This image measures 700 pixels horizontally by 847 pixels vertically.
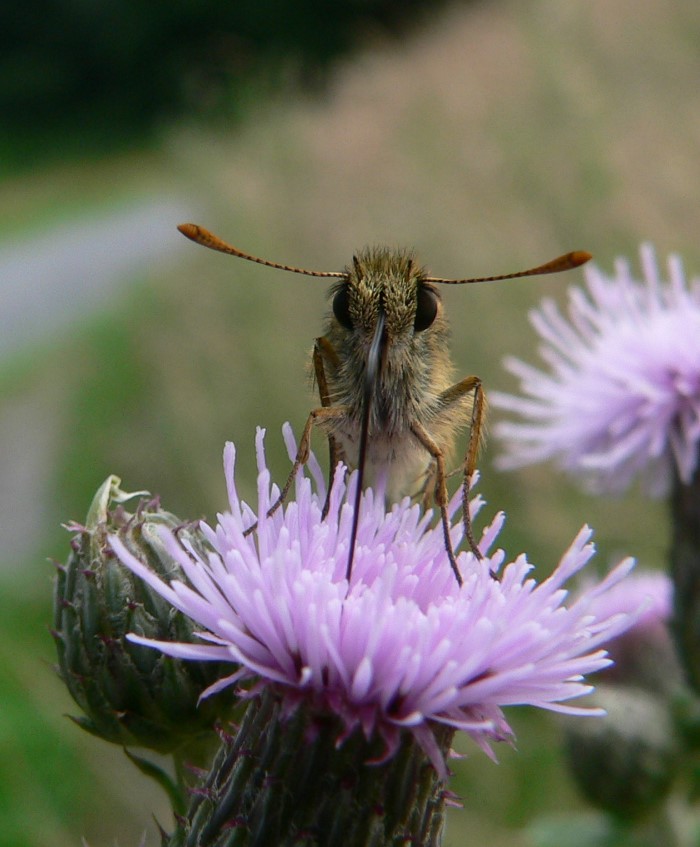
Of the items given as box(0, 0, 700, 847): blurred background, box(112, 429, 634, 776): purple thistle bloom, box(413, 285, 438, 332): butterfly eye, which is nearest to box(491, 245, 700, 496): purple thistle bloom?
box(413, 285, 438, 332): butterfly eye

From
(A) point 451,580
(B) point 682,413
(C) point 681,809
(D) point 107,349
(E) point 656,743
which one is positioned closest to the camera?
(A) point 451,580

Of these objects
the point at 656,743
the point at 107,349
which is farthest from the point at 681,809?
the point at 107,349

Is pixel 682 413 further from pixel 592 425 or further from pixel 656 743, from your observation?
pixel 656 743

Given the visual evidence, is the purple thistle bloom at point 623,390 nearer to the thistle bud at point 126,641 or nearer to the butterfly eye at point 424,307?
the butterfly eye at point 424,307

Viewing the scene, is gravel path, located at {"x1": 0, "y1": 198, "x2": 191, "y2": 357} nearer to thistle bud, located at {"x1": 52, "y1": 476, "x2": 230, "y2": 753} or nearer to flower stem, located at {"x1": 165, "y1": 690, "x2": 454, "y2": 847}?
thistle bud, located at {"x1": 52, "y1": 476, "x2": 230, "y2": 753}

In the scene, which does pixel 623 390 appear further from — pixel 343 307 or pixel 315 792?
pixel 315 792

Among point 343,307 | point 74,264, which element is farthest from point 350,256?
point 74,264
